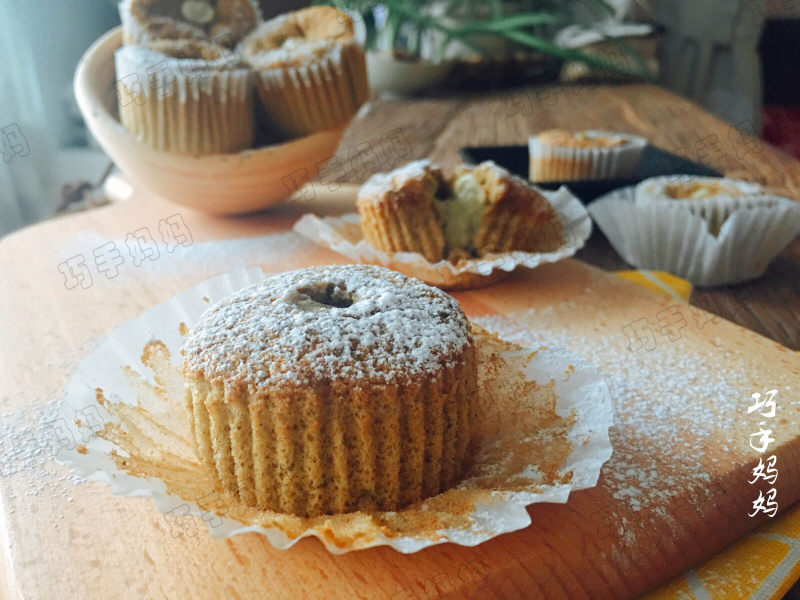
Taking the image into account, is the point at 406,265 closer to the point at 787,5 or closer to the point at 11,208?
the point at 11,208

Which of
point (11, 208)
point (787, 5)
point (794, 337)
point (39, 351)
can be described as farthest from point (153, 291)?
point (787, 5)

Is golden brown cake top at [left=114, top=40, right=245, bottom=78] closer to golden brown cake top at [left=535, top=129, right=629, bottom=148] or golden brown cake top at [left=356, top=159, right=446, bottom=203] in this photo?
golden brown cake top at [left=356, top=159, right=446, bottom=203]

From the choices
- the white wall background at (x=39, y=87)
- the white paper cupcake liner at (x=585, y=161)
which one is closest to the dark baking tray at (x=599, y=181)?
the white paper cupcake liner at (x=585, y=161)

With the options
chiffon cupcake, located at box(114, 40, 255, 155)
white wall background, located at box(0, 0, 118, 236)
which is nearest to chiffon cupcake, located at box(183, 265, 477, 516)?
chiffon cupcake, located at box(114, 40, 255, 155)

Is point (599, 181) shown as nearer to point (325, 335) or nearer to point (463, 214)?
point (463, 214)

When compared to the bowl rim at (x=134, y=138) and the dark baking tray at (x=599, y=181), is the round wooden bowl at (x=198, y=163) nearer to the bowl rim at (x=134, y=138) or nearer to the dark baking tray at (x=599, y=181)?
the bowl rim at (x=134, y=138)

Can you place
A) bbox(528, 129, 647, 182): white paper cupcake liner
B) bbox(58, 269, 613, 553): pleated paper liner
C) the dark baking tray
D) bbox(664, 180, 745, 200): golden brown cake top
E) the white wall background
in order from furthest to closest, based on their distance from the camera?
the white wall background → bbox(528, 129, 647, 182): white paper cupcake liner → the dark baking tray → bbox(664, 180, 745, 200): golden brown cake top → bbox(58, 269, 613, 553): pleated paper liner
